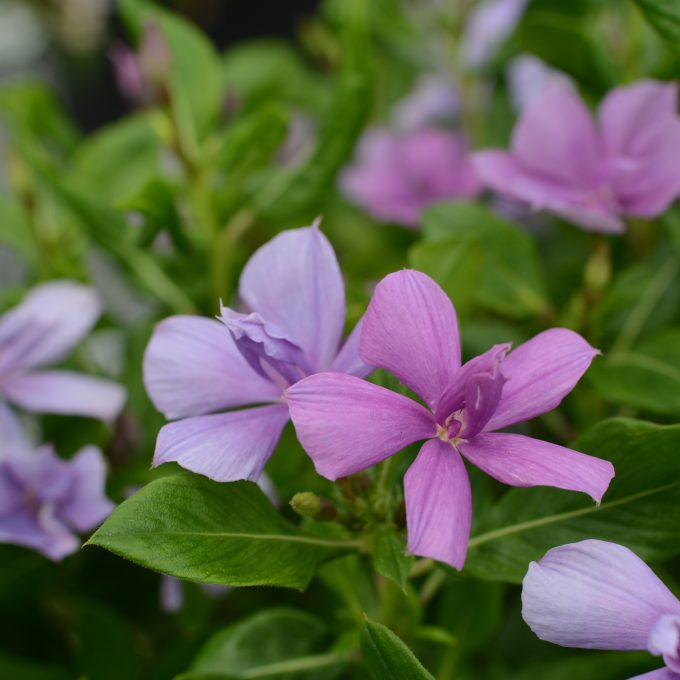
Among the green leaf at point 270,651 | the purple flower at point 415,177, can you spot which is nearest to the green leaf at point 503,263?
the purple flower at point 415,177

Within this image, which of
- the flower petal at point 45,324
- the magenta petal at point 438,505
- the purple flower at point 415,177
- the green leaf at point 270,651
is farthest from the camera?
the purple flower at point 415,177

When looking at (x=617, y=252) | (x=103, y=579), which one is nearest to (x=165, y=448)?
(x=103, y=579)

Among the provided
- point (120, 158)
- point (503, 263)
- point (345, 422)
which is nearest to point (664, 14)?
point (503, 263)

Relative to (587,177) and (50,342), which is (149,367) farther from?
(587,177)

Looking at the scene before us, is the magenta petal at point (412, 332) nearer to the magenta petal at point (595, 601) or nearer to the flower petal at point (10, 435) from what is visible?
the magenta petal at point (595, 601)

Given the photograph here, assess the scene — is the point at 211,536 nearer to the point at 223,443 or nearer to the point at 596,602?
the point at 223,443

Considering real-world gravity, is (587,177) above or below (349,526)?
above
